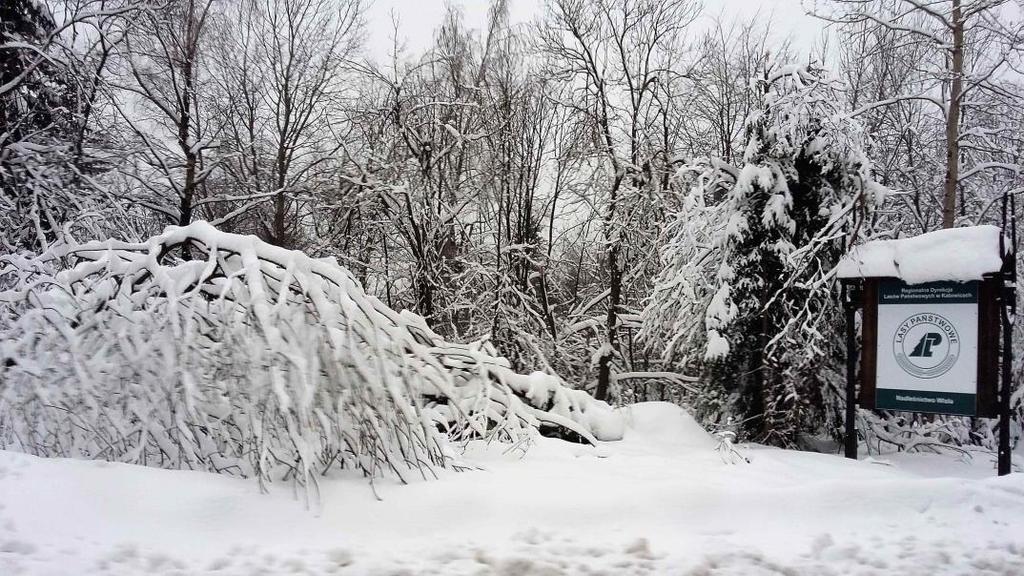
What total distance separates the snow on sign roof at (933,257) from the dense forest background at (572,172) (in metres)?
0.80

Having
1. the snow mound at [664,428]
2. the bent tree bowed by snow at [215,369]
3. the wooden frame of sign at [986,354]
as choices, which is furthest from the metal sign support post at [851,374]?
the bent tree bowed by snow at [215,369]

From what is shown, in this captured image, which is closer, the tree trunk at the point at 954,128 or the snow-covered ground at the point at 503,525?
the snow-covered ground at the point at 503,525

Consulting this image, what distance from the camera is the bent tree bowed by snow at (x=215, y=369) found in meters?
4.61

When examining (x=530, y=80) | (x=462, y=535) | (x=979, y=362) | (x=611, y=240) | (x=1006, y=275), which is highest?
(x=530, y=80)

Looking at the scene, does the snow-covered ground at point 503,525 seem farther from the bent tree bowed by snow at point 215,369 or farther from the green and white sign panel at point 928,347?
the green and white sign panel at point 928,347

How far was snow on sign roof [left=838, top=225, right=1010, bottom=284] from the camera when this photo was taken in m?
6.98

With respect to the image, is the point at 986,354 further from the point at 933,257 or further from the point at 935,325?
the point at 933,257

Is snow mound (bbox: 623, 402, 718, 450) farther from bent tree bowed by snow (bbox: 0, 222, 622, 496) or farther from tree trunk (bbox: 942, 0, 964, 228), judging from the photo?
Answer: tree trunk (bbox: 942, 0, 964, 228)

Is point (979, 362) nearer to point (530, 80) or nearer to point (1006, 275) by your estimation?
point (1006, 275)

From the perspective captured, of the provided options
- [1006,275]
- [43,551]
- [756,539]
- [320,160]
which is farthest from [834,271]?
[320,160]

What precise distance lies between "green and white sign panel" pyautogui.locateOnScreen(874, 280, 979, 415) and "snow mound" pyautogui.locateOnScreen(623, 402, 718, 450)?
1951 mm

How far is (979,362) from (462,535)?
5.86 meters

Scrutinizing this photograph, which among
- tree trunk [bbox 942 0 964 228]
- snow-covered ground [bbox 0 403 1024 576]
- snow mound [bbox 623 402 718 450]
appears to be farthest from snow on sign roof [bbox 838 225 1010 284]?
tree trunk [bbox 942 0 964 228]

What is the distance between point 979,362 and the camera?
7094 mm
